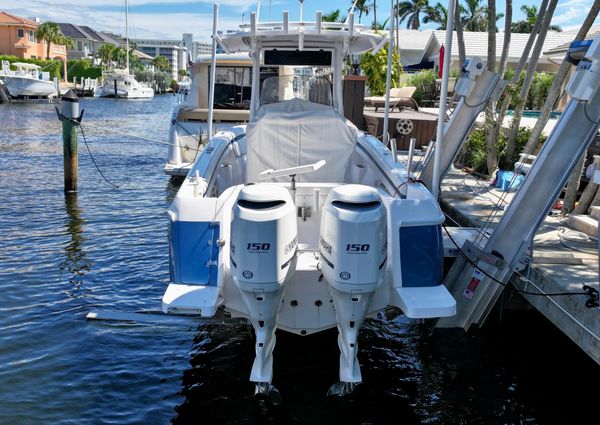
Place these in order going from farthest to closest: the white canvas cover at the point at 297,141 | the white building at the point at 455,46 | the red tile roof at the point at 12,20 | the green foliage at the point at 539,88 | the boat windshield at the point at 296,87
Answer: the red tile roof at the point at 12,20 < the white building at the point at 455,46 < the green foliage at the point at 539,88 < the boat windshield at the point at 296,87 < the white canvas cover at the point at 297,141

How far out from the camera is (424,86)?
3086 cm

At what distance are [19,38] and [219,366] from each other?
77.3 metres

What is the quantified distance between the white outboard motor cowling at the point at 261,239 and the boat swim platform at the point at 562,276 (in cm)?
274

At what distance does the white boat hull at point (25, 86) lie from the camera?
167ft

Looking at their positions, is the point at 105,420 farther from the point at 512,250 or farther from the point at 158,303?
the point at 512,250

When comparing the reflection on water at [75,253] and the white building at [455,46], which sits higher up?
the white building at [455,46]

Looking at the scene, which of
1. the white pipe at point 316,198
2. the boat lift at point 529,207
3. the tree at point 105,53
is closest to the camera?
the boat lift at point 529,207

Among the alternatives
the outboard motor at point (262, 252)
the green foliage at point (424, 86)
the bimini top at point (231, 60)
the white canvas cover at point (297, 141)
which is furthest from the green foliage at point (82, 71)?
the outboard motor at point (262, 252)

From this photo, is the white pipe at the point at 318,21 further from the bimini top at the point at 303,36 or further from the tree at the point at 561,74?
the tree at the point at 561,74

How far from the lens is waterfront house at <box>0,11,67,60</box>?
70.9 meters

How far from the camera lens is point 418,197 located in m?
5.66

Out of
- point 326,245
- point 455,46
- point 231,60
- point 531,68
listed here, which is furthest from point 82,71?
point 326,245

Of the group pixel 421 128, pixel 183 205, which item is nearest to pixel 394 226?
pixel 183 205

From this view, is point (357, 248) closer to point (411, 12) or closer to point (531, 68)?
point (531, 68)
